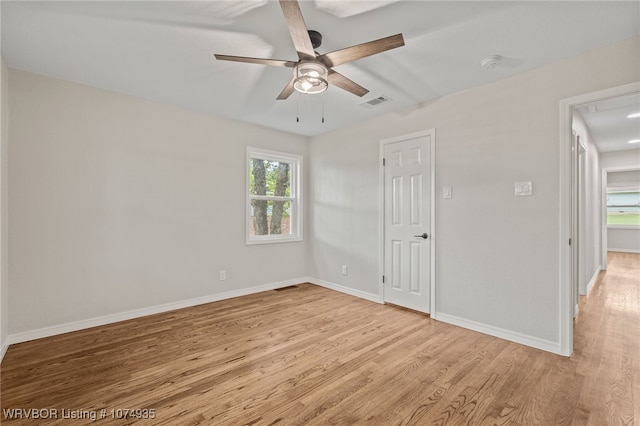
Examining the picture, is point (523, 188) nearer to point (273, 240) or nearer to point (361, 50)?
point (361, 50)

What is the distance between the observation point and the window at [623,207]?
8484mm

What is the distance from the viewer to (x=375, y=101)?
11.3 ft

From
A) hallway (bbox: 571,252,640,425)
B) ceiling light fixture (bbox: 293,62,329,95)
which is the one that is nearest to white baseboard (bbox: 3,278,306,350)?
ceiling light fixture (bbox: 293,62,329,95)

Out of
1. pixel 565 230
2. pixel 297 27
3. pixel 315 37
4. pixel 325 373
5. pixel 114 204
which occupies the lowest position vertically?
pixel 325 373

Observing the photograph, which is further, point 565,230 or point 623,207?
point 623,207

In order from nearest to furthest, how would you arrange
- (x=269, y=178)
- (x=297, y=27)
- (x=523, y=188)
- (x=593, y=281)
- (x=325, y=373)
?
(x=297, y=27)
(x=325, y=373)
(x=523, y=188)
(x=269, y=178)
(x=593, y=281)

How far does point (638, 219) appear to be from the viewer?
8500 millimetres

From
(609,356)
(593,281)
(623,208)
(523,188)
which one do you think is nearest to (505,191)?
(523,188)

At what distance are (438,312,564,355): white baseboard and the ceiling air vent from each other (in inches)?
102

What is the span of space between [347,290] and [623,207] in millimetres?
10009

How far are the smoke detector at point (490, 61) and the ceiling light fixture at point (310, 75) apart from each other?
4.87ft

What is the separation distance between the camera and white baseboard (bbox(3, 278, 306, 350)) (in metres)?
2.74

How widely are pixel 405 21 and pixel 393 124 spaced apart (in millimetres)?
1864

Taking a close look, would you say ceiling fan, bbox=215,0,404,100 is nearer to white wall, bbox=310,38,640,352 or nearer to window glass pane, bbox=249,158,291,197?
white wall, bbox=310,38,640,352
